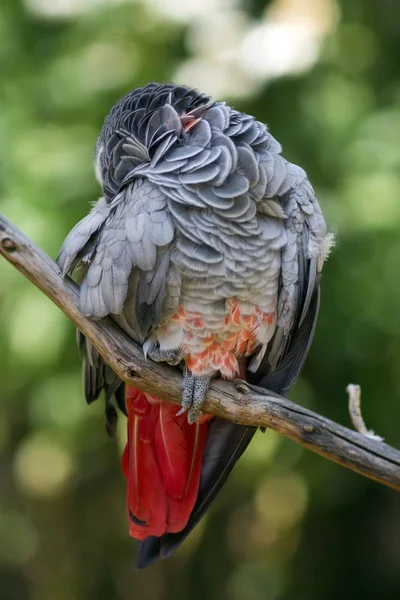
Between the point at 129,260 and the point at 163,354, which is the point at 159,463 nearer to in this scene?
the point at 163,354

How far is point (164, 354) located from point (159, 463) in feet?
1.48

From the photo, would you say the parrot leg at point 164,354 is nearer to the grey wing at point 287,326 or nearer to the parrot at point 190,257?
the parrot at point 190,257

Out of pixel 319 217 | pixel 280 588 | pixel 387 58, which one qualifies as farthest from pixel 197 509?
pixel 387 58

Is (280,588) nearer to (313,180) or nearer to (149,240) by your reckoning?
(313,180)

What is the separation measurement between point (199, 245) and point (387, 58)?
2.15 metres

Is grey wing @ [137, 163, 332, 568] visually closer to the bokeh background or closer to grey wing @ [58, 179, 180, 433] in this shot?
grey wing @ [58, 179, 180, 433]

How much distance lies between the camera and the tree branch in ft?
6.16

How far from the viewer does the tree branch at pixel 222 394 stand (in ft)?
6.16

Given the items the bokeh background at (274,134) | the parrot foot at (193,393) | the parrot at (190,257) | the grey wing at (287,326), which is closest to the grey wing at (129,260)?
the parrot at (190,257)

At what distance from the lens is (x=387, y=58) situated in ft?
11.8

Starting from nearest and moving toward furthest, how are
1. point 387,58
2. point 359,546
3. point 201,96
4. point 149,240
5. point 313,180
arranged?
point 149,240, point 201,96, point 313,180, point 387,58, point 359,546

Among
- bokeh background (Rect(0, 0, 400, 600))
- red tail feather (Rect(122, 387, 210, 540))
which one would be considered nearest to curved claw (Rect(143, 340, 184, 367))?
red tail feather (Rect(122, 387, 210, 540))

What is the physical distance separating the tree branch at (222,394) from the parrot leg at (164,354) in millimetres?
21

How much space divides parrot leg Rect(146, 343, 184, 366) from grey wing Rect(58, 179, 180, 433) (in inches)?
1.9
